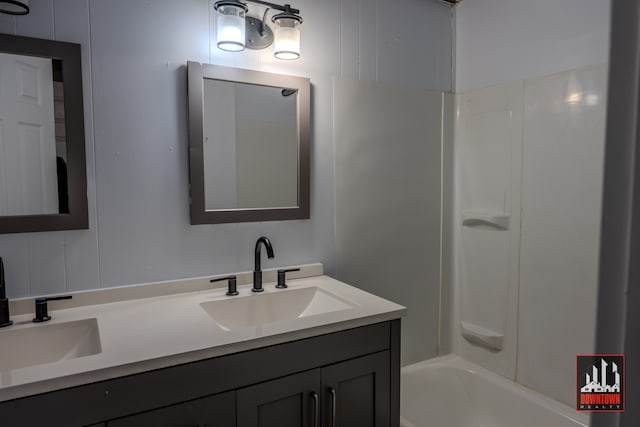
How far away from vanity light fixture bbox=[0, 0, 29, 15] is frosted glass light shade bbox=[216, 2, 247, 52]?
61 cm

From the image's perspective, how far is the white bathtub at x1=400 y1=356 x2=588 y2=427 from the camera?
1995mm

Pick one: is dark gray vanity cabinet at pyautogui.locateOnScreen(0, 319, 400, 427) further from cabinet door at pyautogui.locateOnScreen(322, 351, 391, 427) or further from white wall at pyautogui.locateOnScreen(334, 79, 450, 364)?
white wall at pyautogui.locateOnScreen(334, 79, 450, 364)

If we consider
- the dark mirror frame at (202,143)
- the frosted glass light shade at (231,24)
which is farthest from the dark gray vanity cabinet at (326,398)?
the frosted glass light shade at (231,24)

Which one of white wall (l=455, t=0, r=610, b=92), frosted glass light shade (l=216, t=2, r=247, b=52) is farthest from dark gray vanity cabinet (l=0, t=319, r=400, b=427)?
white wall (l=455, t=0, r=610, b=92)

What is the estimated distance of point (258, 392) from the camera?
1.25 metres

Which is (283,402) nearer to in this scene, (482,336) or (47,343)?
(47,343)

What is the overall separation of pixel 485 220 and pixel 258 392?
4.98 ft

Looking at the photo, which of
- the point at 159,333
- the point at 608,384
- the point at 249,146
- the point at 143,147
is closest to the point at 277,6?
the point at 249,146

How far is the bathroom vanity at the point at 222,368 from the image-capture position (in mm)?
1025

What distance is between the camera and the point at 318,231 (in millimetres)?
2000

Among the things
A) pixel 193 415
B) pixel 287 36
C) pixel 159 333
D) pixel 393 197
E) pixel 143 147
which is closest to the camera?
pixel 193 415

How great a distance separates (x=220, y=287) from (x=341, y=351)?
620 millimetres

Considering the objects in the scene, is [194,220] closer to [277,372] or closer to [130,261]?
[130,261]

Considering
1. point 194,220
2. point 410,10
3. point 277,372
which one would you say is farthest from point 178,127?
point 410,10
